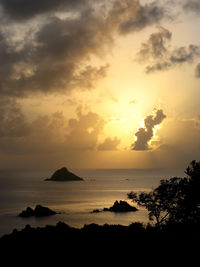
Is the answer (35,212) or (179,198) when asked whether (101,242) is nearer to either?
(179,198)

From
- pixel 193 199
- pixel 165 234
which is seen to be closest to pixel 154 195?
pixel 193 199

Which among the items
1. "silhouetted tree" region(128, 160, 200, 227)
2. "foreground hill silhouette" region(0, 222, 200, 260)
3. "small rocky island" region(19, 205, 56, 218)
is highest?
"silhouetted tree" region(128, 160, 200, 227)

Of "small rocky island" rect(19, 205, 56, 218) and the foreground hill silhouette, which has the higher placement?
the foreground hill silhouette

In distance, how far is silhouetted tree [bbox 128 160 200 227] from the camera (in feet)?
148

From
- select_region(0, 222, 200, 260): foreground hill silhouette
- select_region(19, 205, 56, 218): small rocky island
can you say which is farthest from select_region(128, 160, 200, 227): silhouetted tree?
select_region(19, 205, 56, 218): small rocky island

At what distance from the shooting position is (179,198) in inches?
1908

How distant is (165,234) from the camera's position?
35531mm

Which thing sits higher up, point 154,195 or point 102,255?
point 154,195

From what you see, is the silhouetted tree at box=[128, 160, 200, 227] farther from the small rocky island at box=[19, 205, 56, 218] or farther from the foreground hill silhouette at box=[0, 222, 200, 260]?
the small rocky island at box=[19, 205, 56, 218]

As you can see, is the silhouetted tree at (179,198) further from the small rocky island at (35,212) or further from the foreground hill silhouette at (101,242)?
the small rocky island at (35,212)

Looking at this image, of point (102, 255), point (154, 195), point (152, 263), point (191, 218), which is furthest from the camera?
point (154, 195)

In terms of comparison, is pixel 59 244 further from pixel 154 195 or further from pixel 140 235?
pixel 154 195

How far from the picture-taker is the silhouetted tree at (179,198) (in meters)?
45.1

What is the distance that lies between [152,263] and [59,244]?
10.6 metres
